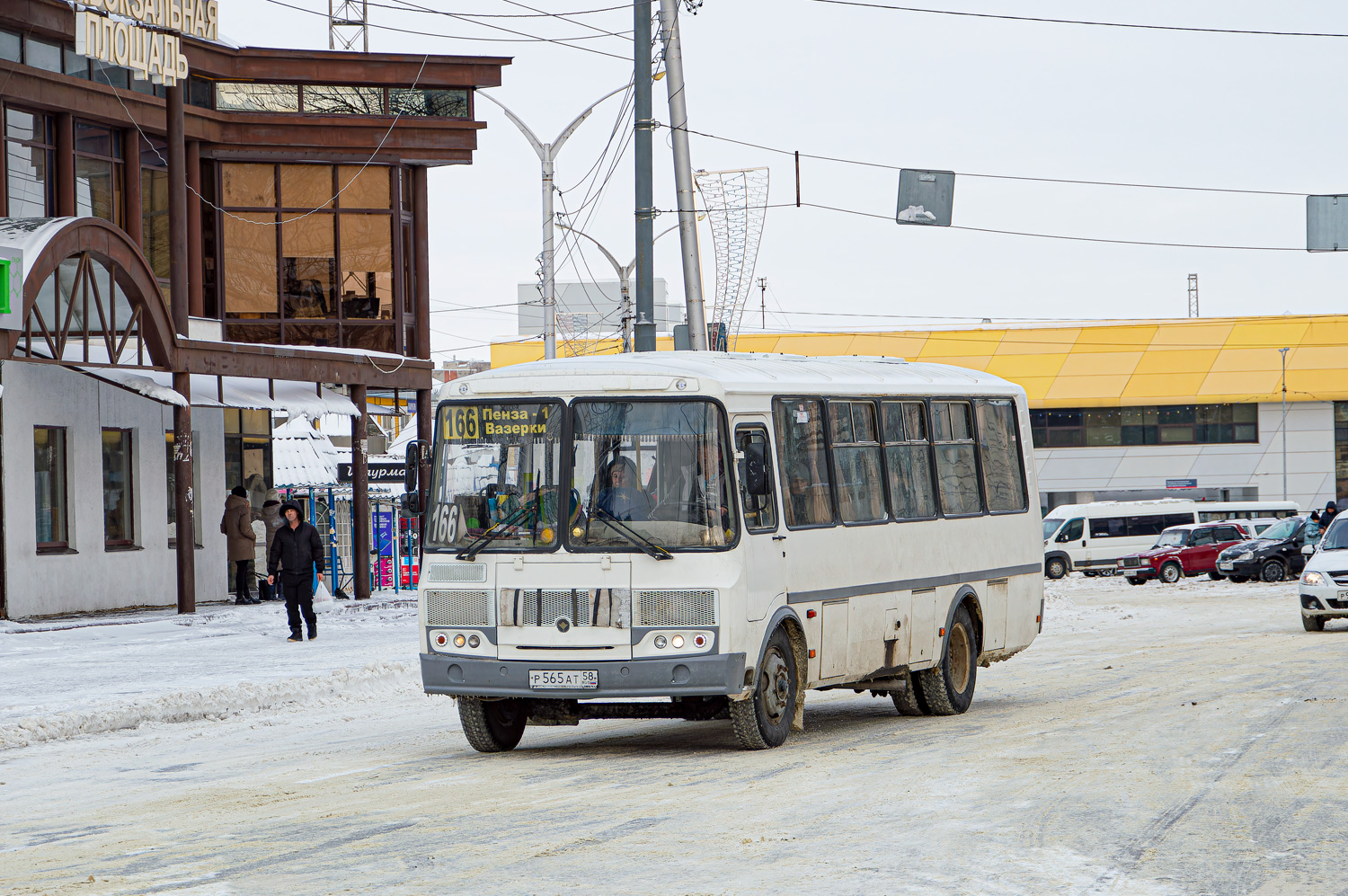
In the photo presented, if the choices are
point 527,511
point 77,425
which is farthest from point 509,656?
point 77,425

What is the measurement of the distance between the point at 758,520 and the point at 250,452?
20962 mm

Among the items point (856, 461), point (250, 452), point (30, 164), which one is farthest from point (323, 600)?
point (856, 461)

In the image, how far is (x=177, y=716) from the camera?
573 inches

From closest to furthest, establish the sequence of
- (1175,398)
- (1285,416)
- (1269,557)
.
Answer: (1269,557) < (1285,416) < (1175,398)

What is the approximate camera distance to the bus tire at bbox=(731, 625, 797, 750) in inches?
437

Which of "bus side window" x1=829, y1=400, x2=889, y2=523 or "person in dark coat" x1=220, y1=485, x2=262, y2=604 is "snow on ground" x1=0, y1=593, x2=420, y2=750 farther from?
"bus side window" x1=829, y1=400, x2=889, y2=523

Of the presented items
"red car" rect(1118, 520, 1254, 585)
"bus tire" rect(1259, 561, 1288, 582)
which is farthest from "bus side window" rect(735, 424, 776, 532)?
"red car" rect(1118, 520, 1254, 585)

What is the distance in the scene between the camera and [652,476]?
11062 mm

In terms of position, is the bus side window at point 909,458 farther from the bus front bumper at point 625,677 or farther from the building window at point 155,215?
the building window at point 155,215

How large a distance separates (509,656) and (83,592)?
15397 millimetres

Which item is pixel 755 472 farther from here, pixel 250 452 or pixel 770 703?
pixel 250 452

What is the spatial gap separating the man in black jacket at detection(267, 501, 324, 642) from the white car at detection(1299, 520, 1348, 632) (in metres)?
13.5

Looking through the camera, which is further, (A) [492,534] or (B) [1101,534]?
(B) [1101,534]

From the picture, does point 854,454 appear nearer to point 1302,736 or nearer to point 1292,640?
point 1302,736
